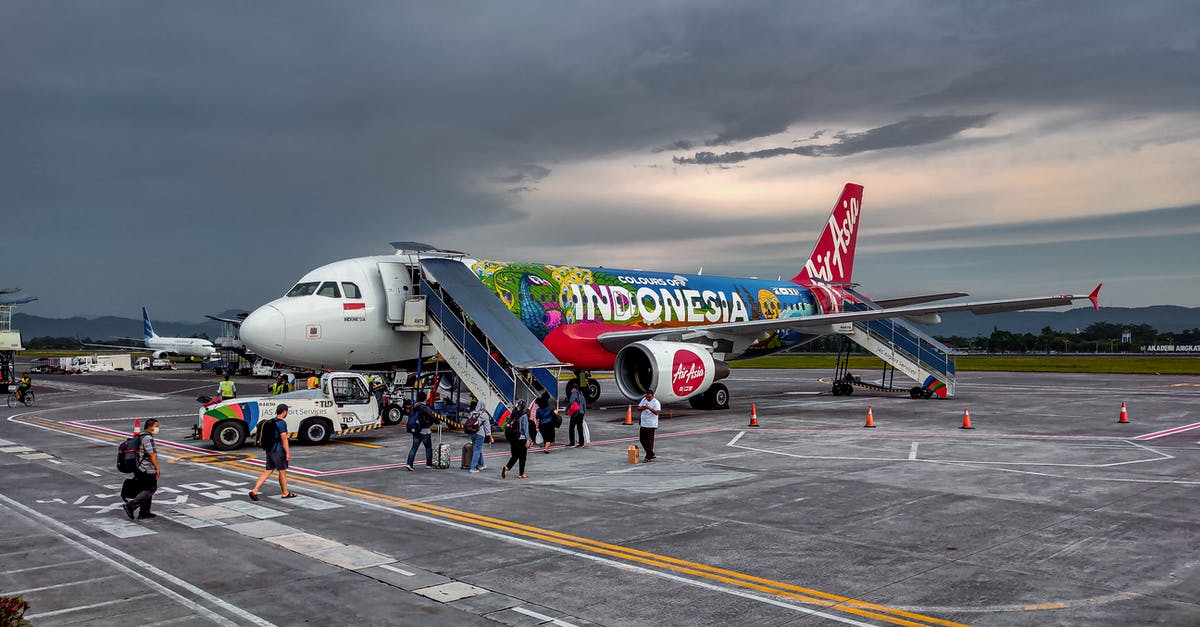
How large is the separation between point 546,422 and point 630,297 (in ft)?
39.5

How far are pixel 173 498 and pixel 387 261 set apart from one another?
13.6 m

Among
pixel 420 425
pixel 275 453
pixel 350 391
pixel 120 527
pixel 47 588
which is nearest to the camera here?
pixel 47 588

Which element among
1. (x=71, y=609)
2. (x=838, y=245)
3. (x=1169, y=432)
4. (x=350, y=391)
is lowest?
(x=71, y=609)

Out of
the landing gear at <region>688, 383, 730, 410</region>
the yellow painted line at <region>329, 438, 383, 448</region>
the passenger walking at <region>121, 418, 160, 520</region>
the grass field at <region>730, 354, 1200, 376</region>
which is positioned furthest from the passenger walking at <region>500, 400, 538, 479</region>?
the grass field at <region>730, 354, 1200, 376</region>

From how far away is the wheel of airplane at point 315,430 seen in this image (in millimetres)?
23641

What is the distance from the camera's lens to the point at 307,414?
23656mm

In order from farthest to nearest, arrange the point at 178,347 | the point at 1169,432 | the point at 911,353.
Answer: the point at 178,347 → the point at 911,353 → the point at 1169,432

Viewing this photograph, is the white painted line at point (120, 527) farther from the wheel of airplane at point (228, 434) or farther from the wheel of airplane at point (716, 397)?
the wheel of airplane at point (716, 397)

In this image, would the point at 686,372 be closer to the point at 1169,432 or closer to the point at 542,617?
the point at 1169,432

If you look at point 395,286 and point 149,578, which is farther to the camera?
point 395,286

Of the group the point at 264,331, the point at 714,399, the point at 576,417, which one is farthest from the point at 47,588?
the point at 714,399

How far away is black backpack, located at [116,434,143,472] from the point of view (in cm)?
1378

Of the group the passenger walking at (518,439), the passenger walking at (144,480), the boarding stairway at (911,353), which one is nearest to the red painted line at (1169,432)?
the boarding stairway at (911,353)

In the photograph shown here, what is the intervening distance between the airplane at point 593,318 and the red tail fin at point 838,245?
242 inches
